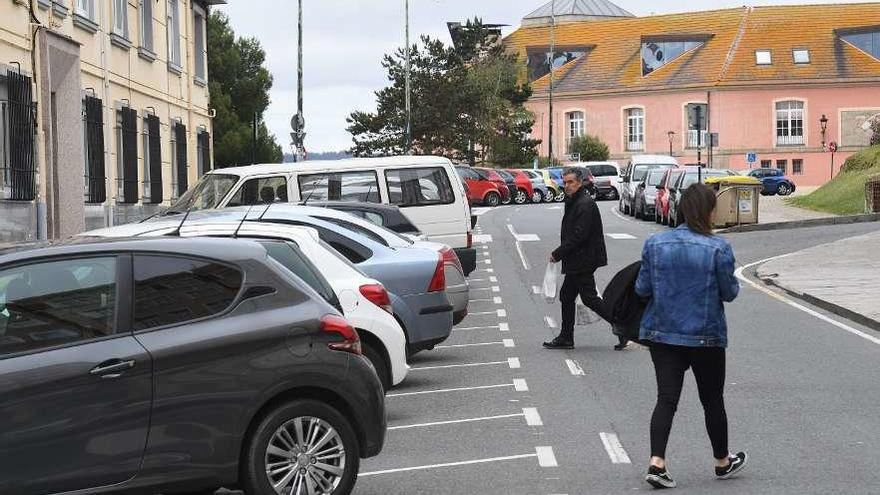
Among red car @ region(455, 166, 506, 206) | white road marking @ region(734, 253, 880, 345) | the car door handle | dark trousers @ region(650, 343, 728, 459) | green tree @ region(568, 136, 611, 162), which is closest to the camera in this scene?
the car door handle

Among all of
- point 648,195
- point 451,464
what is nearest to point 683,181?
point 648,195

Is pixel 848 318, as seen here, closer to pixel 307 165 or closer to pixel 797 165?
pixel 307 165

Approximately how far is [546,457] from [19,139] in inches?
488

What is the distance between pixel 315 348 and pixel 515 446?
2686 millimetres

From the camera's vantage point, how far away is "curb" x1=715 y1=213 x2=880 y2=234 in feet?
122

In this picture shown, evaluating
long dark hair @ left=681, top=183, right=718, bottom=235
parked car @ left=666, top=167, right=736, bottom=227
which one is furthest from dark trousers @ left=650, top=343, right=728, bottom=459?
parked car @ left=666, top=167, right=736, bottom=227

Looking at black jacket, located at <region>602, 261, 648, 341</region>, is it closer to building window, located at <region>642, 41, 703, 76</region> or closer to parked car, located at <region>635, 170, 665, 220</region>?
parked car, located at <region>635, 170, 665, 220</region>

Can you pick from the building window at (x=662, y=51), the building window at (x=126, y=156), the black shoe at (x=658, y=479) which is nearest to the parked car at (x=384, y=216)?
the building window at (x=126, y=156)

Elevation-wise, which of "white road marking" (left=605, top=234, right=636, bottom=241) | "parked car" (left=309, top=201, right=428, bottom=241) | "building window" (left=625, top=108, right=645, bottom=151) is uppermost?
"building window" (left=625, top=108, right=645, bottom=151)

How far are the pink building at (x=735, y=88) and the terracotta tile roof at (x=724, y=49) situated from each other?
7 cm

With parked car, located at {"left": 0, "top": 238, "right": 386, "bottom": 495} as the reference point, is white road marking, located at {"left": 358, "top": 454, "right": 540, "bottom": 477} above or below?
below

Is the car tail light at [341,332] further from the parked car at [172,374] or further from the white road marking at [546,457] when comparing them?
the white road marking at [546,457]

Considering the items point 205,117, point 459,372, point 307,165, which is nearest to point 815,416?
point 459,372

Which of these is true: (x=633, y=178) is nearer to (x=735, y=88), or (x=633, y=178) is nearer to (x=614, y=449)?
(x=614, y=449)
